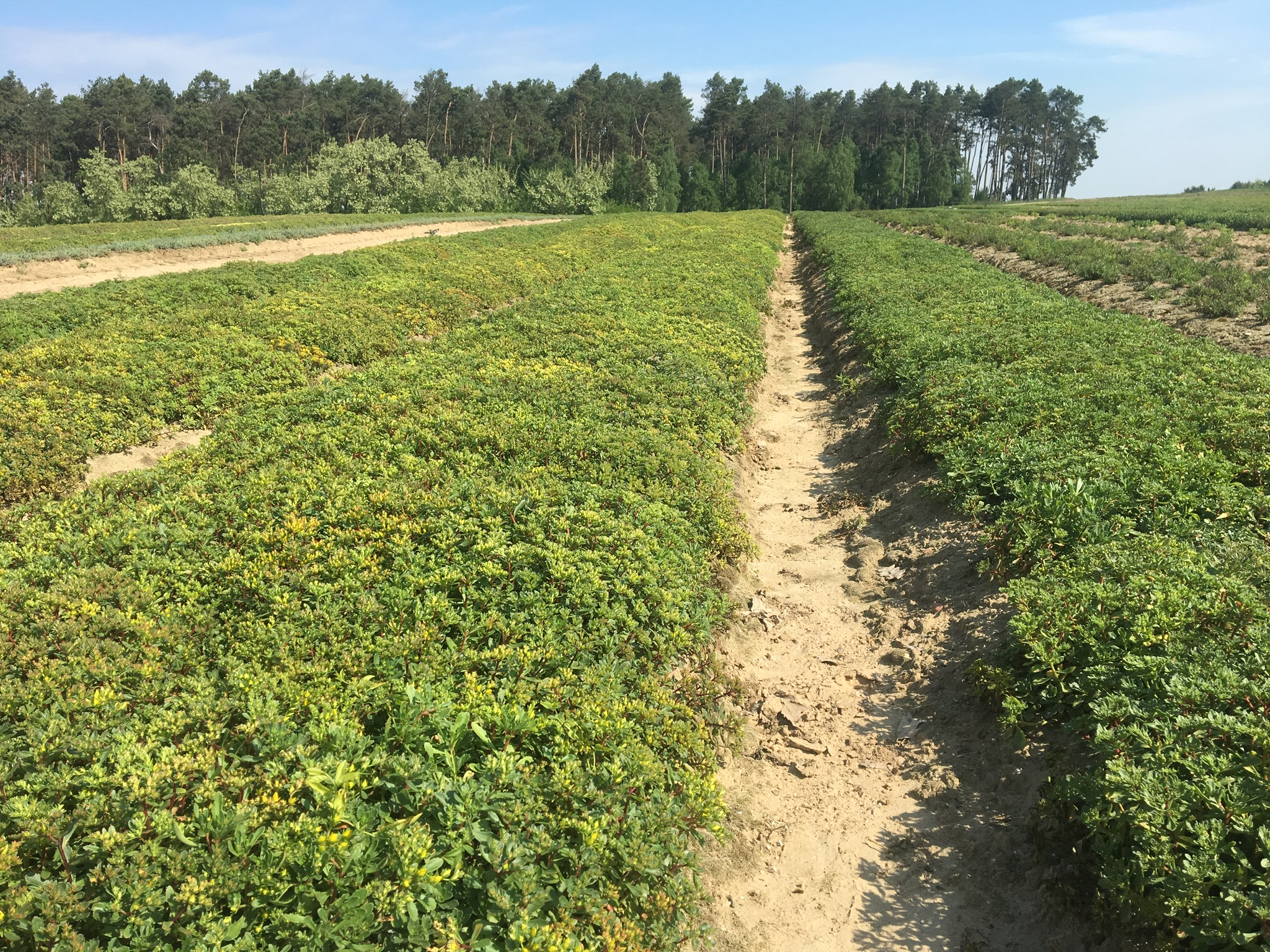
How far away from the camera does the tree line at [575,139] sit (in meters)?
69.8

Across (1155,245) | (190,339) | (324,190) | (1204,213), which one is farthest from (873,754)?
(324,190)

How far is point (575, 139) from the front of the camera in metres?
96.1

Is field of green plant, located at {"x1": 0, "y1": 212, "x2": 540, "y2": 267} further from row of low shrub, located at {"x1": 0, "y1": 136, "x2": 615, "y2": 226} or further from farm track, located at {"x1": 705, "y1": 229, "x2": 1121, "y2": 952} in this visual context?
farm track, located at {"x1": 705, "y1": 229, "x2": 1121, "y2": 952}

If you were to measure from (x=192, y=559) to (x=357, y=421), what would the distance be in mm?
3329

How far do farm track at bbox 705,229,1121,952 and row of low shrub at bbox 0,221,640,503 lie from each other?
8.47 m

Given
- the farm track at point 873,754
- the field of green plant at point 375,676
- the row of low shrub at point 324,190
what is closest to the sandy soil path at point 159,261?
the field of green plant at point 375,676

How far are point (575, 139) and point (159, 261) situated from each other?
81.4 meters

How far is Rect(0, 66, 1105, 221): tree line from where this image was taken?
229 feet

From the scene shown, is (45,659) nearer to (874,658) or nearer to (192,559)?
(192,559)

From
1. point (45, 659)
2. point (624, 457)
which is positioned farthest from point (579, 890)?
point (624, 457)

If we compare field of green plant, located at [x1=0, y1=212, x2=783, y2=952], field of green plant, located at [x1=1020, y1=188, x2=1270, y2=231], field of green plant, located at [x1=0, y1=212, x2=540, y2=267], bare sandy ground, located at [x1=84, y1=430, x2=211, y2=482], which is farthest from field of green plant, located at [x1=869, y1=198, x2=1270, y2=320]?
field of green plant, located at [x1=0, y1=212, x2=540, y2=267]

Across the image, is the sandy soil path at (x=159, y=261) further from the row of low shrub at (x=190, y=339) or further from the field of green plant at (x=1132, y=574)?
the field of green plant at (x=1132, y=574)

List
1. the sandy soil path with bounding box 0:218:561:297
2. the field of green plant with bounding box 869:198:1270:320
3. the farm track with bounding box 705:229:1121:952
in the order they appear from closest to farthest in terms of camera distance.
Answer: the farm track with bounding box 705:229:1121:952
the field of green plant with bounding box 869:198:1270:320
the sandy soil path with bounding box 0:218:561:297

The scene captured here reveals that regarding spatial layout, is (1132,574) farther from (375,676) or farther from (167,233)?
(167,233)
